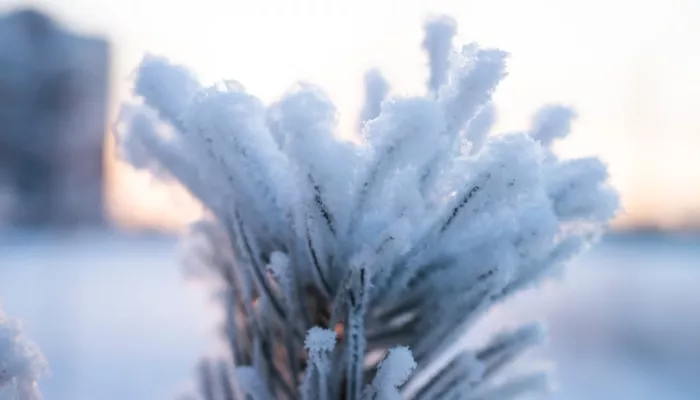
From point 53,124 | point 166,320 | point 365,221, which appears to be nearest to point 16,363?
point 365,221

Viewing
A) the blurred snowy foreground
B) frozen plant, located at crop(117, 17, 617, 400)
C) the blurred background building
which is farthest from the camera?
the blurred background building

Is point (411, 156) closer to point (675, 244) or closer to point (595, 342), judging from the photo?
point (595, 342)

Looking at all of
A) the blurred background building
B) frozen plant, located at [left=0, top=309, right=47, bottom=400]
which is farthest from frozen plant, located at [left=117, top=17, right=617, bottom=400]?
the blurred background building

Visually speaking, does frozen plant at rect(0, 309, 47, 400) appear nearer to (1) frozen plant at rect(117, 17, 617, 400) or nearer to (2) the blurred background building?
(1) frozen plant at rect(117, 17, 617, 400)

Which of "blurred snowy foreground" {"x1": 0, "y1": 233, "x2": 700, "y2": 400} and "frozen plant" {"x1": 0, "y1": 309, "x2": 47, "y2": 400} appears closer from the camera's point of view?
"frozen plant" {"x1": 0, "y1": 309, "x2": 47, "y2": 400}

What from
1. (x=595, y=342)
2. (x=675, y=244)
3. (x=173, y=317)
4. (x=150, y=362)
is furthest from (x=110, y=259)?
(x=675, y=244)

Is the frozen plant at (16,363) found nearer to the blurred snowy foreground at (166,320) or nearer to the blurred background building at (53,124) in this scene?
the blurred snowy foreground at (166,320)

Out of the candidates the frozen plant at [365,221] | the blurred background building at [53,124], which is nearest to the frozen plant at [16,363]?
the frozen plant at [365,221]
